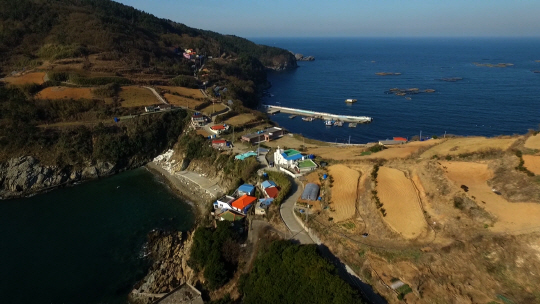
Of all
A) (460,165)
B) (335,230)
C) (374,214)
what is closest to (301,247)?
(335,230)

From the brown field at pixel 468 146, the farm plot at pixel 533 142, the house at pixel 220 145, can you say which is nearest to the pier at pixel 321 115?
the house at pixel 220 145

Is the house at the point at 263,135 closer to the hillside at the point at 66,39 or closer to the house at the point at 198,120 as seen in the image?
the house at the point at 198,120

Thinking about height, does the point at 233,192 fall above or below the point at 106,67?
below

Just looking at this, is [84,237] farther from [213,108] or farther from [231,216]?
[213,108]

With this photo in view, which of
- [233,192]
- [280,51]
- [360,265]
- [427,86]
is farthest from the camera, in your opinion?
[280,51]

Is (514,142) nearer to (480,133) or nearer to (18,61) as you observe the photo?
(480,133)

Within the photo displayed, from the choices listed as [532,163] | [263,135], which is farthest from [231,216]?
[532,163]
